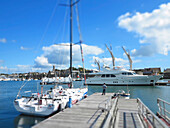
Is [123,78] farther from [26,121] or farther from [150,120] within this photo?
[150,120]

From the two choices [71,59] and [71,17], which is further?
[71,17]

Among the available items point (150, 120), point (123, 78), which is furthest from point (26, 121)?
point (123, 78)

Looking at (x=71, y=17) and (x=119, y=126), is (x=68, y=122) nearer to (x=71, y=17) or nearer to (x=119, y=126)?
(x=119, y=126)

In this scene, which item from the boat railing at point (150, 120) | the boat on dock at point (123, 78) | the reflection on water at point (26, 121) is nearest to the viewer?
the boat railing at point (150, 120)

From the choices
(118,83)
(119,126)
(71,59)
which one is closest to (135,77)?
(118,83)

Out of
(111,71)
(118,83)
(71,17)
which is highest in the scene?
(71,17)

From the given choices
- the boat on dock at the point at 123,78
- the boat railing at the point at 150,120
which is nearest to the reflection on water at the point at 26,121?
the boat railing at the point at 150,120

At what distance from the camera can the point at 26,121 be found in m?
12.6

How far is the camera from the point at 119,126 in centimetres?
723

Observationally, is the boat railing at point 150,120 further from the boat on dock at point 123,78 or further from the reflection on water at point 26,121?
the boat on dock at point 123,78

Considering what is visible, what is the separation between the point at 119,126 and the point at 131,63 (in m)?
69.9

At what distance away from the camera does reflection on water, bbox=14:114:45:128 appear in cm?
1179

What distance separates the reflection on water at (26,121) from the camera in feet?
38.7

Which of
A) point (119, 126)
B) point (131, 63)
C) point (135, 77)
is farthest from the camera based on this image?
point (131, 63)
